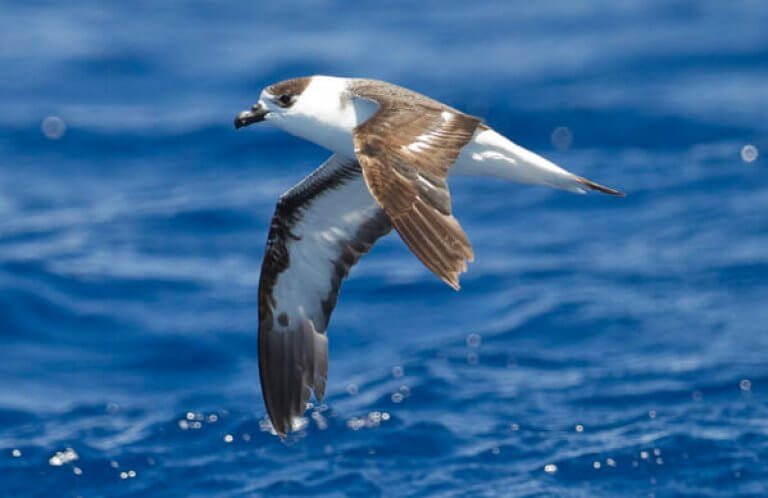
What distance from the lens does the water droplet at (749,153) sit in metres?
17.5

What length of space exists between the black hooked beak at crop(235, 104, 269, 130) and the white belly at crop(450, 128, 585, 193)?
4.59 ft

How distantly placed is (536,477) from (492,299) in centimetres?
361

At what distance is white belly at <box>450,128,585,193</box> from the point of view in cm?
988

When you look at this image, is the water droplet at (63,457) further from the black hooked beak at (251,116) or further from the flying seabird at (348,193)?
the black hooked beak at (251,116)

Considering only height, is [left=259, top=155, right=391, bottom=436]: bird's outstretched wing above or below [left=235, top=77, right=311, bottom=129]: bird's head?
below

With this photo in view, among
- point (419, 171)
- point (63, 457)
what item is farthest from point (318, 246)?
point (63, 457)

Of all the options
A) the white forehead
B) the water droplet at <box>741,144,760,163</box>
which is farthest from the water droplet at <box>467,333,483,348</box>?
the water droplet at <box>741,144,760,163</box>

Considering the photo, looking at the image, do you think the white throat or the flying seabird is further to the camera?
the white throat

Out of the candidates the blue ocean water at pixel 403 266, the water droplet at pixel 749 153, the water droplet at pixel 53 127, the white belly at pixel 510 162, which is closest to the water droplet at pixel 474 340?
the blue ocean water at pixel 403 266

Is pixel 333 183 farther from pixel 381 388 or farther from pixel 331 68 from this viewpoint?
pixel 331 68

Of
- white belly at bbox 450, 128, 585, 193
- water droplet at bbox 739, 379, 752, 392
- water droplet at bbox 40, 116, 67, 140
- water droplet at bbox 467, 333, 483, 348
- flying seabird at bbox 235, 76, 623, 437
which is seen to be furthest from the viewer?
water droplet at bbox 40, 116, 67, 140

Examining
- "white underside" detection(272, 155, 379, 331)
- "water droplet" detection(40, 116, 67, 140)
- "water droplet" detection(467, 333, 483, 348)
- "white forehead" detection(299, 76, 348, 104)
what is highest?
"water droplet" detection(40, 116, 67, 140)

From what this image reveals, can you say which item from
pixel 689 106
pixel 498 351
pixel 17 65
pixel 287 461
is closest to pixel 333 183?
pixel 287 461

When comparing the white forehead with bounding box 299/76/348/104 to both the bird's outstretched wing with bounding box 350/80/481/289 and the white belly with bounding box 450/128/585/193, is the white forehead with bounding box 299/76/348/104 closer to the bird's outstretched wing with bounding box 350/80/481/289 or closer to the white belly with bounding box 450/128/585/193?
the bird's outstretched wing with bounding box 350/80/481/289
